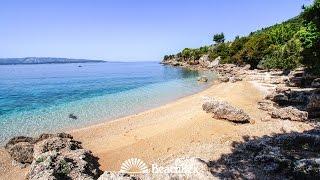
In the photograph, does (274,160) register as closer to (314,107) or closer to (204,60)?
(314,107)

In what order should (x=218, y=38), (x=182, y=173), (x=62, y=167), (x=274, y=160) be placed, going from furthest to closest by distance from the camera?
(x=218, y=38), (x=62, y=167), (x=274, y=160), (x=182, y=173)

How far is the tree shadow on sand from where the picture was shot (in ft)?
38.5

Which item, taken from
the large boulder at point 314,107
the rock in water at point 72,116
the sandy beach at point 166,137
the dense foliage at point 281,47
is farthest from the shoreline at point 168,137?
the dense foliage at point 281,47

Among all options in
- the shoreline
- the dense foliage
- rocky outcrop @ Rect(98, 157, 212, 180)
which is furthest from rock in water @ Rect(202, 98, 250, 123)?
rocky outcrop @ Rect(98, 157, 212, 180)

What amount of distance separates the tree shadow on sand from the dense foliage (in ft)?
35.4

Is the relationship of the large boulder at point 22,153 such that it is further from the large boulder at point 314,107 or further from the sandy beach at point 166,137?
the large boulder at point 314,107

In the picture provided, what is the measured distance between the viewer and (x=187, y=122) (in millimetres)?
23250

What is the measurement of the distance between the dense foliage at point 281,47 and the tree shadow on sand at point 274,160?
35.4 feet

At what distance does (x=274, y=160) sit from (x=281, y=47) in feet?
88.7

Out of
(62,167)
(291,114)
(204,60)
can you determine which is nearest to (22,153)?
(62,167)

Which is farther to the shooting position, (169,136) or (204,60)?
(204,60)

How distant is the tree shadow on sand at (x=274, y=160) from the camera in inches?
463

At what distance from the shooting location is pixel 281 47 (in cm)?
3694

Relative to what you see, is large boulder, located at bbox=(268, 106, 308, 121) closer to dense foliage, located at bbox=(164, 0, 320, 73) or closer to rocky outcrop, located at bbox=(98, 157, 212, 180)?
dense foliage, located at bbox=(164, 0, 320, 73)
